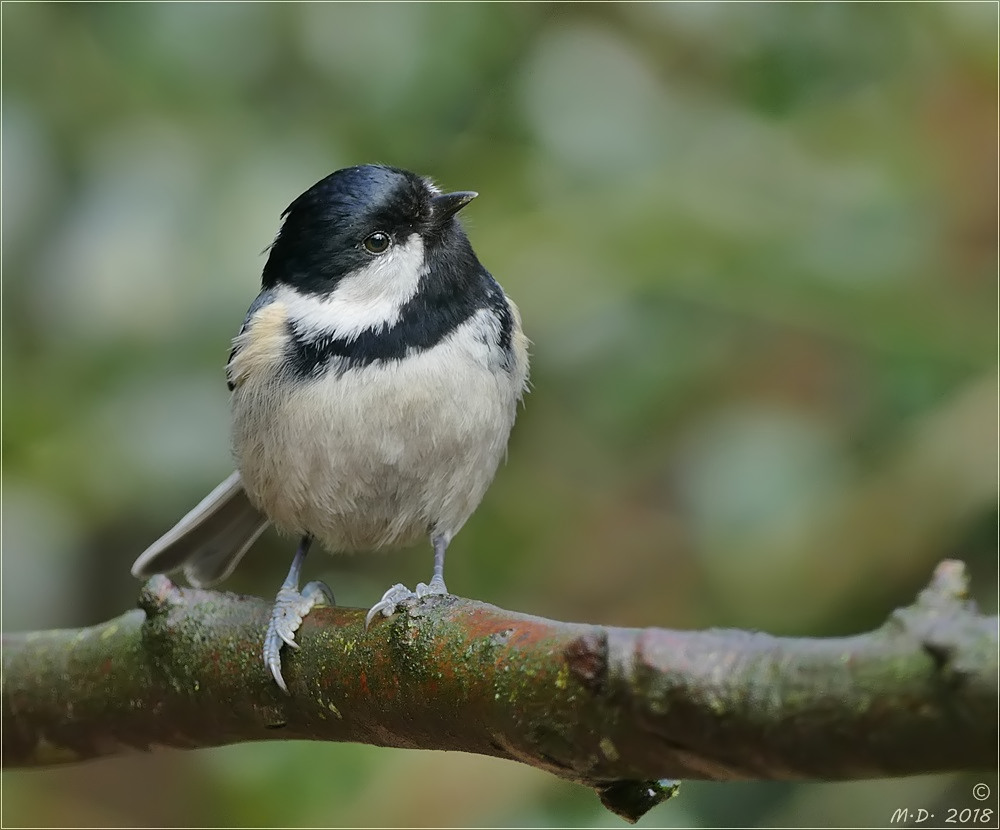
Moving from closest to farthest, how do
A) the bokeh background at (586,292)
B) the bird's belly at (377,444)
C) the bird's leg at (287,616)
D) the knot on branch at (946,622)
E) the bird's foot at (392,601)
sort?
the knot on branch at (946,622) < the bird's foot at (392,601) < the bird's leg at (287,616) < the bird's belly at (377,444) < the bokeh background at (586,292)

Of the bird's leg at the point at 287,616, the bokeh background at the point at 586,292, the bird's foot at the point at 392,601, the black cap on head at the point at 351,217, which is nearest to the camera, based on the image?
the bird's foot at the point at 392,601

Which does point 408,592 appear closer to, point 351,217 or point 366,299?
point 366,299

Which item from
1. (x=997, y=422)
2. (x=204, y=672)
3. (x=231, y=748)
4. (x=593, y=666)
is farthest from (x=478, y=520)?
(x=593, y=666)

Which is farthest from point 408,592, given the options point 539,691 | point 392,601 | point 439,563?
point 539,691

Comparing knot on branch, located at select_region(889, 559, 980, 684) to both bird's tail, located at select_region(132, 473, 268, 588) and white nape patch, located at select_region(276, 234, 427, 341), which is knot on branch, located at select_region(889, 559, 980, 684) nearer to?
white nape patch, located at select_region(276, 234, 427, 341)

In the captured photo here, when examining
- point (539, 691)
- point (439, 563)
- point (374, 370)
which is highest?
point (374, 370)

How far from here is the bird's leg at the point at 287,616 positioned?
6.08ft

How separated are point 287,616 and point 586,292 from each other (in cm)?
110

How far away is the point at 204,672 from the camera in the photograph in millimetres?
1969

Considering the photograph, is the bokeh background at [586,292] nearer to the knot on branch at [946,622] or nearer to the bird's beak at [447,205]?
the bird's beak at [447,205]

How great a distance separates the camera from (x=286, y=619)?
1.90m

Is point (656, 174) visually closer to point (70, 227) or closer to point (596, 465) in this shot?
point (596, 465)

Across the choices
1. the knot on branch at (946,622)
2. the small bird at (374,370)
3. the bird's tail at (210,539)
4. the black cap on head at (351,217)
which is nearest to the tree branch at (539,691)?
the knot on branch at (946,622)

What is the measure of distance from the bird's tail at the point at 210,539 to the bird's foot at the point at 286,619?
2.48 ft
